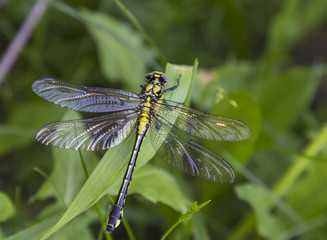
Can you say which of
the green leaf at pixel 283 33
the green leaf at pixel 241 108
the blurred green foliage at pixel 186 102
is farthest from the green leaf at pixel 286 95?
the green leaf at pixel 241 108

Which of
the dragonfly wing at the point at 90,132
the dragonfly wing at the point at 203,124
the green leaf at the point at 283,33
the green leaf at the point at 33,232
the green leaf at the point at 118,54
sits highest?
the green leaf at the point at 283,33

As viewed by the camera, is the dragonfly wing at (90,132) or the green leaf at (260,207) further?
the green leaf at (260,207)

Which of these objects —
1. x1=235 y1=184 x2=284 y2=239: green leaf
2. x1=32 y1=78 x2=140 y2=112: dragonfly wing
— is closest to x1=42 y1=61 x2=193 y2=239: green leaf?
x1=32 y1=78 x2=140 y2=112: dragonfly wing

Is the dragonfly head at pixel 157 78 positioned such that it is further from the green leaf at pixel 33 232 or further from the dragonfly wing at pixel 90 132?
the green leaf at pixel 33 232

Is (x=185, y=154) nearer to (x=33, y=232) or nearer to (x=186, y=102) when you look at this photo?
(x=186, y=102)

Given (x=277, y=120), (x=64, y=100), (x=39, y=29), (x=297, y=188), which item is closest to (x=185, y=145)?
(x=64, y=100)

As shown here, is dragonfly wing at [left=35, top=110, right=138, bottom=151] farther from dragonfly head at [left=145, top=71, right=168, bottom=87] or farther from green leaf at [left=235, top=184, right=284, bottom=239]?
green leaf at [left=235, top=184, right=284, bottom=239]

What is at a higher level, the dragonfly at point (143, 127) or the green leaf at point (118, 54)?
the green leaf at point (118, 54)

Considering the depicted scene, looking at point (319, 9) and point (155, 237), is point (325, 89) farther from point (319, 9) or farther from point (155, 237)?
point (155, 237)

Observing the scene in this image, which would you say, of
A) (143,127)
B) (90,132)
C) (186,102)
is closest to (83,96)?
(90,132)
